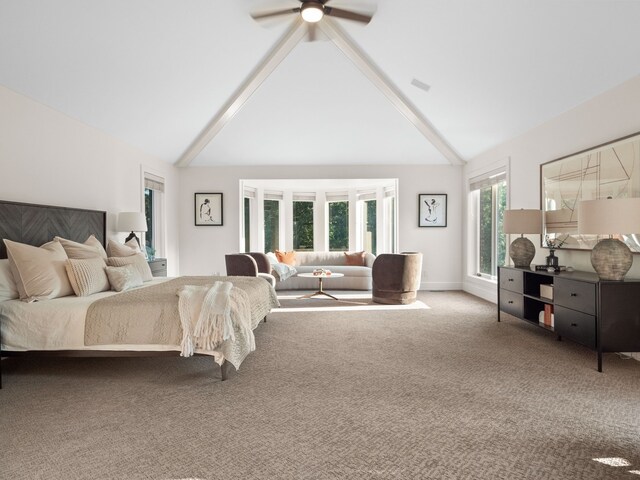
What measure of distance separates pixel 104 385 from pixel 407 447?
7.13 feet

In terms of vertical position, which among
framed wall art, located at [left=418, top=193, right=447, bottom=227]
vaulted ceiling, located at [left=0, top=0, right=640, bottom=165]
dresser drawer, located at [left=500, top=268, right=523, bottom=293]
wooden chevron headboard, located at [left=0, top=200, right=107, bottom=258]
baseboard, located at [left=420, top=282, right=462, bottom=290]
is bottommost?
baseboard, located at [left=420, top=282, right=462, bottom=290]

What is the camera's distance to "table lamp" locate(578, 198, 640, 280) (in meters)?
3.12

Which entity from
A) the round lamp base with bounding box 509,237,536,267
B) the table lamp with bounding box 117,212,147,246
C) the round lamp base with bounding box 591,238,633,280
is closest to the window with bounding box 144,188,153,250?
the table lamp with bounding box 117,212,147,246

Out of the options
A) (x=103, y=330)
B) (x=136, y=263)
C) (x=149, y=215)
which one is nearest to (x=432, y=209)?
(x=149, y=215)

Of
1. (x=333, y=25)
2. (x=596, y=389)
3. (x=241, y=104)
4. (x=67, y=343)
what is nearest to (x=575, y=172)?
(x=596, y=389)

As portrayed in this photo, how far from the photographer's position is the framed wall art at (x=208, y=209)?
805 centimetres

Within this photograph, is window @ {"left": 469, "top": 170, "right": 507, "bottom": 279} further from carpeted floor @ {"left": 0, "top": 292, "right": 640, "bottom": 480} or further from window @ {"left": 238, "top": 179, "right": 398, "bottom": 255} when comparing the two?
carpeted floor @ {"left": 0, "top": 292, "right": 640, "bottom": 480}

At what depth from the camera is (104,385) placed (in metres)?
→ 3.05

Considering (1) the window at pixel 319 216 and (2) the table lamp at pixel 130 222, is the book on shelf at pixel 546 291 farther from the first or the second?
(1) the window at pixel 319 216

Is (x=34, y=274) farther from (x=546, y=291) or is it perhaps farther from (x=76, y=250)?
(x=546, y=291)

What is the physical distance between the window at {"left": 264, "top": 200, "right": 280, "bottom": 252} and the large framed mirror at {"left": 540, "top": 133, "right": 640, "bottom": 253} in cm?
589

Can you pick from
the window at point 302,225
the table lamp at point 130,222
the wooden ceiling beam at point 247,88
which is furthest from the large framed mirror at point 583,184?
the window at point 302,225

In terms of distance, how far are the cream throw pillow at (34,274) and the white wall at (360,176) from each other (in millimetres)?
4530

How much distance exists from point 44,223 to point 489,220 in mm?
6140
